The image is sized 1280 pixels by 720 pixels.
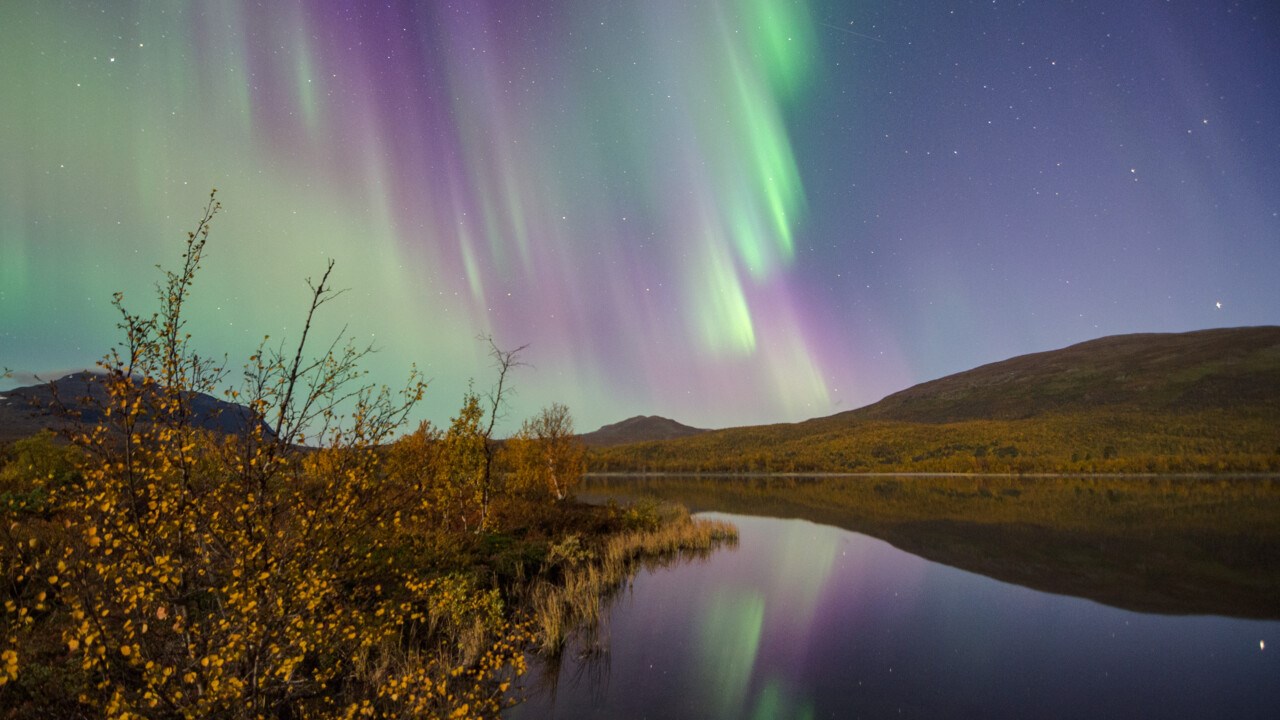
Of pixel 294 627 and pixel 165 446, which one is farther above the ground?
pixel 165 446

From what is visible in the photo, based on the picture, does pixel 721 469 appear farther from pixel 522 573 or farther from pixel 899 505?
pixel 522 573

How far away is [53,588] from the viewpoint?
1422cm

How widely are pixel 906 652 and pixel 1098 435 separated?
135 m

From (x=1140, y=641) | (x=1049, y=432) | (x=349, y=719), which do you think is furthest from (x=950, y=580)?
(x=1049, y=432)


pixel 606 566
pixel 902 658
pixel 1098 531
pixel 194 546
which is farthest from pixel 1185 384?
pixel 194 546

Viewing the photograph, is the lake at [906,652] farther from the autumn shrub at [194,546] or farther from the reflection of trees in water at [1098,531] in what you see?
the autumn shrub at [194,546]

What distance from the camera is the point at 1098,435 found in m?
122

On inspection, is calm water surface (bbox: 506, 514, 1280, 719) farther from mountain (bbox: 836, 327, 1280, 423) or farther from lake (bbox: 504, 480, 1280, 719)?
mountain (bbox: 836, 327, 1280, 423)

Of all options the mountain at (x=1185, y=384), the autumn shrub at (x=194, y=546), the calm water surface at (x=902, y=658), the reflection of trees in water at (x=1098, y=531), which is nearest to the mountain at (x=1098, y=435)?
the mountain at (x=1185, y=384)

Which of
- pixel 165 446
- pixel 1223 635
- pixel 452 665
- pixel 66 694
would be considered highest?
pixel 165 446

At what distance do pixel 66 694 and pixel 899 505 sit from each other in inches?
2418

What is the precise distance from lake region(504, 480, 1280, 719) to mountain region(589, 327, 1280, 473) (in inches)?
3552

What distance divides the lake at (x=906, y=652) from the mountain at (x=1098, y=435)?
90228 millimetres

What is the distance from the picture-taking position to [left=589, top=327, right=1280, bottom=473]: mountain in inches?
4058
